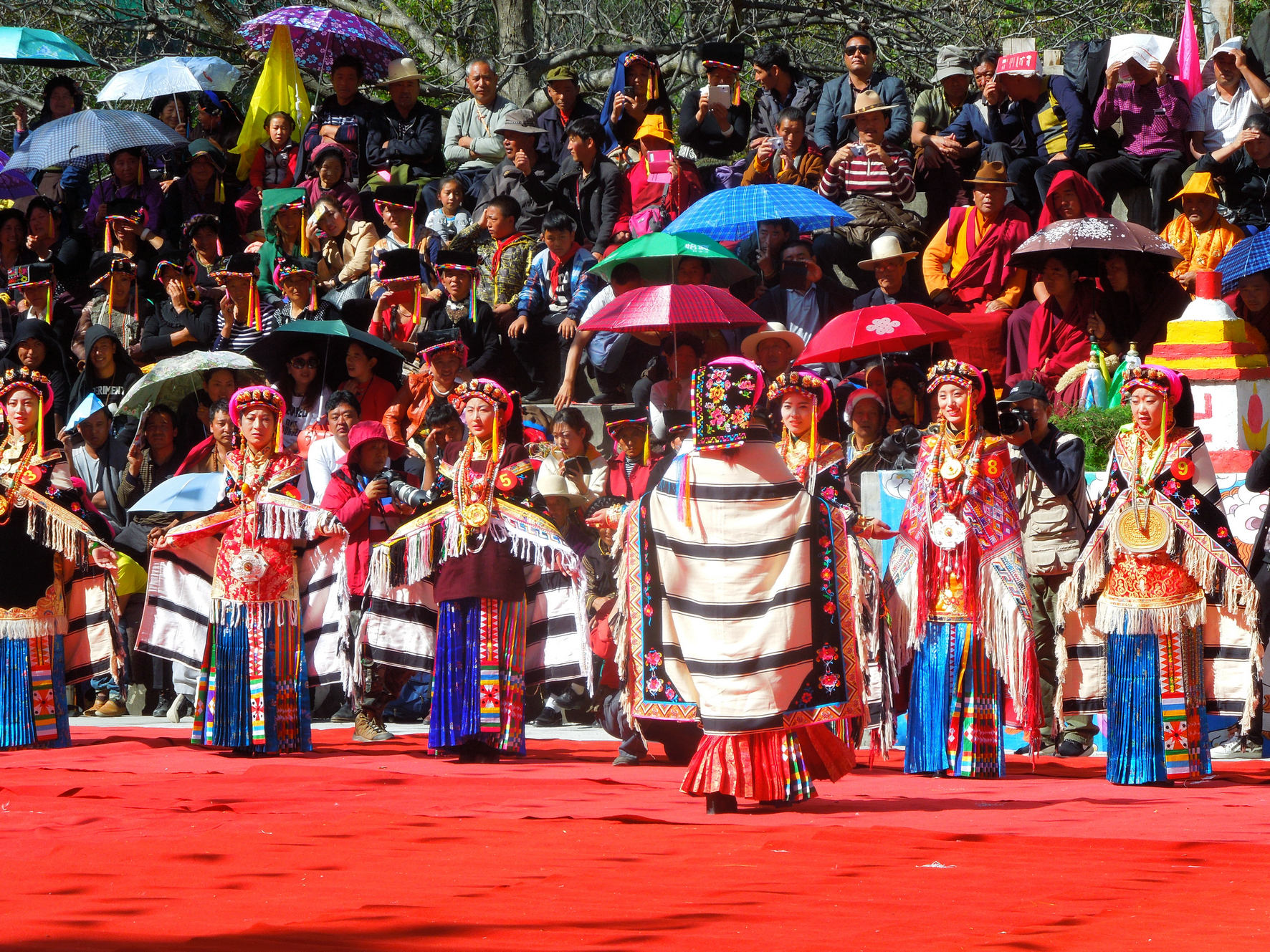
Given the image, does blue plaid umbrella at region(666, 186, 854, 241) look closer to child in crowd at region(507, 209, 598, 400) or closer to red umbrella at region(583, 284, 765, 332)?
red umbrella at region(583, 284, 765, 332)

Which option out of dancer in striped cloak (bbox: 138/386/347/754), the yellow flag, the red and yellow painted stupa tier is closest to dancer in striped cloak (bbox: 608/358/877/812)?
dancer in striped cloak (bbox: 138/386/347/754)

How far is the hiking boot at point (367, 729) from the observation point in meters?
9.20

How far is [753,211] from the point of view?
11078mm

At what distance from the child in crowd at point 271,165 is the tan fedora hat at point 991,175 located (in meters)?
6.03

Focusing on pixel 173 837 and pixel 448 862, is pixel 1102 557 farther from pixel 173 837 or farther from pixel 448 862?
pixel 173 837

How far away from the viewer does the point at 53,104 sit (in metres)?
15.7

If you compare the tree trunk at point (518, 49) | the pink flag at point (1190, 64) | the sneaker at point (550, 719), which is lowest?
the sneaker at point (550, 719)

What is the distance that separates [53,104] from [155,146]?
1.11 meters

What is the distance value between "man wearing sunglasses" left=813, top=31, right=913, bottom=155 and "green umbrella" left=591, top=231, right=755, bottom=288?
1.57 metres

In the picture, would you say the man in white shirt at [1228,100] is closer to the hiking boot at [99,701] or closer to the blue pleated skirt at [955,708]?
the blue pleated skirt at [955,708]

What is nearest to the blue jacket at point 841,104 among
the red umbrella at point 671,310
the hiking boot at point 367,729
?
the red umbrella at point 671,310

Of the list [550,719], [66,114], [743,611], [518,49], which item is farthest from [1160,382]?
[518,49]

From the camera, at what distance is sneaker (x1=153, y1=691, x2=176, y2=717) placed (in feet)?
35.9

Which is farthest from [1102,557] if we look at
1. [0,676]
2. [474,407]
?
[0,676]
